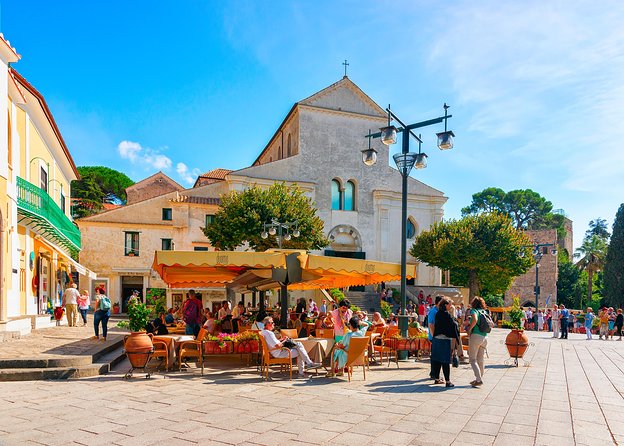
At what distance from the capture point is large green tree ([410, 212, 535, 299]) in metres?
35.2

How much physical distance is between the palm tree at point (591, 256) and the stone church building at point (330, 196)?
22825 millimetres

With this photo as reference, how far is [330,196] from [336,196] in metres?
0.83

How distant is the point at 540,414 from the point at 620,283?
44.6 meters

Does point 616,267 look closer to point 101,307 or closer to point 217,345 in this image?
point 217,345

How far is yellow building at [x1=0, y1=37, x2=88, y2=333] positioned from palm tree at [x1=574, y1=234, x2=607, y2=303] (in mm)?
47698

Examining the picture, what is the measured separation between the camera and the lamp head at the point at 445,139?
11703 mm

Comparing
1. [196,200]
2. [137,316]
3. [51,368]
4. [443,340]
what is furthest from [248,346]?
[196,200]

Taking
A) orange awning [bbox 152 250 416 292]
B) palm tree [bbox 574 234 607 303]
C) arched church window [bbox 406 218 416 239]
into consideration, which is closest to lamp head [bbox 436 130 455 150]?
orange awning [bbox 152 250 416 292]

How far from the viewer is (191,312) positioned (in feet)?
40.2

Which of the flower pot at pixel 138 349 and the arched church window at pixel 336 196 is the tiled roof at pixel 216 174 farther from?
the flower pot at pixel 138 349

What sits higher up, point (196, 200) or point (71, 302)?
point (196, 200)

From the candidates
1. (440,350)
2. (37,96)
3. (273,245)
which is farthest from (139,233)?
(440,350)

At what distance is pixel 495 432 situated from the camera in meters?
5.76

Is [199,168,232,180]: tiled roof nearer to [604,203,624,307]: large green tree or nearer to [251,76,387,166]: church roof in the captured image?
[251,76,387,166]: church roof
